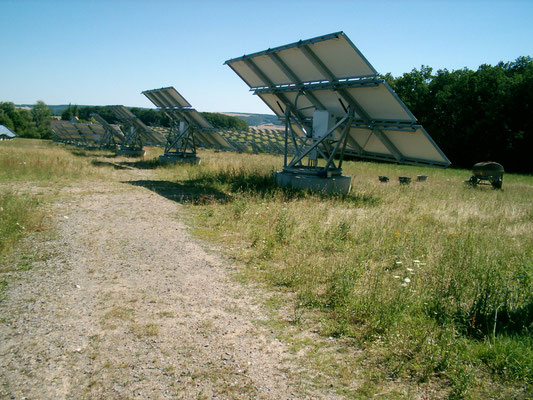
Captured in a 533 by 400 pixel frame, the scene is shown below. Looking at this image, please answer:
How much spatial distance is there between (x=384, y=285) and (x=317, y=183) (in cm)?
801

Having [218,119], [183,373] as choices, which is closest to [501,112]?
[183,373]

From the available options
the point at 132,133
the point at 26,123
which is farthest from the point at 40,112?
the point at 132,133

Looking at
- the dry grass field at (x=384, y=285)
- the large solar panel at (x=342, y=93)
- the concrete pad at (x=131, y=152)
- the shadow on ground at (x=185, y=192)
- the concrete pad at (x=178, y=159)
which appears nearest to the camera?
the dry grass field at (x=384, y=285)

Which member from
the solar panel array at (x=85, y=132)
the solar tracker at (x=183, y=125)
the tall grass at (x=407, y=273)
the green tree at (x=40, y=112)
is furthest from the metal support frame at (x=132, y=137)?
the green tree at (x=40, y=112)

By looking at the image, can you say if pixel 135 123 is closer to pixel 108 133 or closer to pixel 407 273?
pixel 108 133

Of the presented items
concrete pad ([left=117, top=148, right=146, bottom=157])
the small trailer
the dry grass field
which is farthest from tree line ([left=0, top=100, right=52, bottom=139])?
the small trailer

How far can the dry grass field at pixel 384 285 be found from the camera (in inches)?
130

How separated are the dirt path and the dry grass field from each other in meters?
0.24

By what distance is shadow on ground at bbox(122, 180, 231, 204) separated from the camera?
11508 millimetres

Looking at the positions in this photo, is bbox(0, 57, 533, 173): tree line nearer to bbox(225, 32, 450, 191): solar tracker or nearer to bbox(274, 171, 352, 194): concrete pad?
bbox(225, 32, 450, 191): solar tracker

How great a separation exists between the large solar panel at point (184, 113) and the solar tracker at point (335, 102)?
5.90m

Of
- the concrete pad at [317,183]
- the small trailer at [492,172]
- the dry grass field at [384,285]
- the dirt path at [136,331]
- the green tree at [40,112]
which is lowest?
the dirt path at [136,331]

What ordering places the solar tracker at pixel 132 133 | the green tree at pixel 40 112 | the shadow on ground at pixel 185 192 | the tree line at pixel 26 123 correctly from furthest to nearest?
the green tree at pixel 40 112, the tree line at pixel 26 123, the solar tracker at pixel 132 133, the shadow on ground at pixel 185 192

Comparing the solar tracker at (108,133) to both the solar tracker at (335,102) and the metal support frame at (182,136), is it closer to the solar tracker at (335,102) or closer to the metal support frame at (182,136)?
the metal support frame at (182,136)
